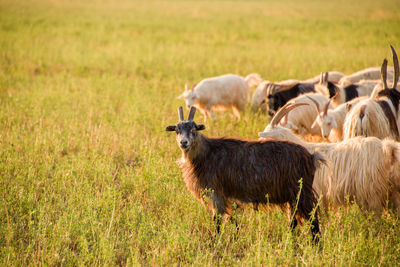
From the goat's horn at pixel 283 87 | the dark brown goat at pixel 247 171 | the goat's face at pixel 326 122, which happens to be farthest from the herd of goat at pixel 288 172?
the goat's horn at pixel 283 87

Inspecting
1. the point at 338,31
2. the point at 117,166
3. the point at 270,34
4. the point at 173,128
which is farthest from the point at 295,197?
the point at 338,31

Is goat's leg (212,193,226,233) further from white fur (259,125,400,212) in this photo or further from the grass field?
white fur (259,125,400,212)

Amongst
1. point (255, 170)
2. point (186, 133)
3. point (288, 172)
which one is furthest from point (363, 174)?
point (186, 133)

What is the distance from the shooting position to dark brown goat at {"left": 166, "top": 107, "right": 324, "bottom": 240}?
4086 millimetres

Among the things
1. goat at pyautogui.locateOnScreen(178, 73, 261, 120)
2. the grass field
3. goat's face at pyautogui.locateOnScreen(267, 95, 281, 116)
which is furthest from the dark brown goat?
goat at pyautogui.locateOnScreen(178, 73, 261, 120)

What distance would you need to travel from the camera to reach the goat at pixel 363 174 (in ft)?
14.1

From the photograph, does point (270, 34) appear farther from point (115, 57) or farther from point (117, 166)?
point (117, 166)

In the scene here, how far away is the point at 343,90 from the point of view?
26.2ft

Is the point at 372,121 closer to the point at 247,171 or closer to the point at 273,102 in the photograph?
the point at 247,171

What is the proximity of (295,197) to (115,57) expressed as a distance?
41.7 ft

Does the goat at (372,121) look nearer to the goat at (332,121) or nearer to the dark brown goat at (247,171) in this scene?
the goat at (332,121)

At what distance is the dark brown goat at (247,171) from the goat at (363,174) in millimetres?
→ 314

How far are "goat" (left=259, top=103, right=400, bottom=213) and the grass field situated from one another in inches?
7.0

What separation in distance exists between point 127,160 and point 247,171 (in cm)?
284
